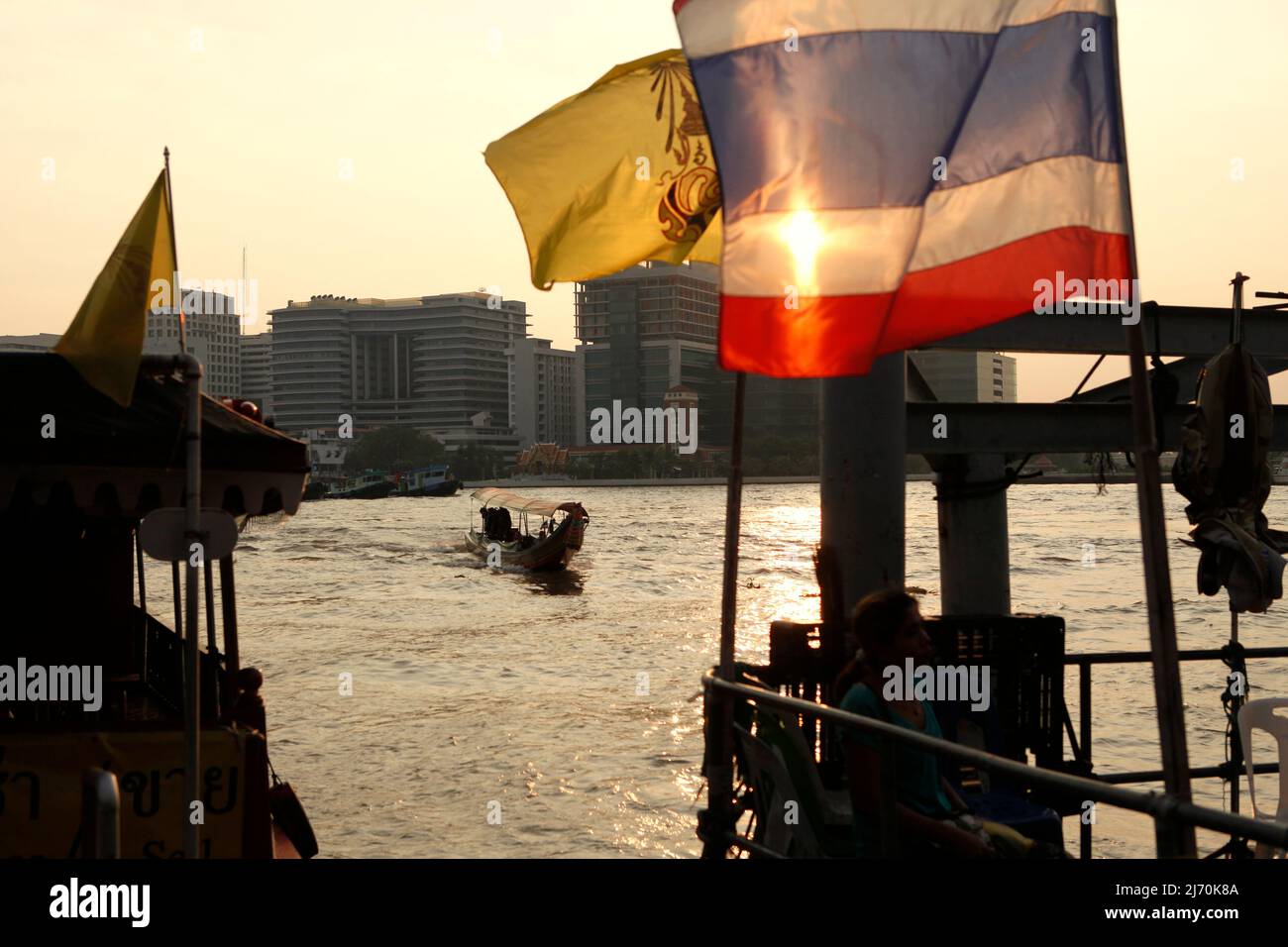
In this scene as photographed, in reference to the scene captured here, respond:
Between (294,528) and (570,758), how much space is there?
90230 mm

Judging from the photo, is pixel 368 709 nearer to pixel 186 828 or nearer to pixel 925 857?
pixel 186 828

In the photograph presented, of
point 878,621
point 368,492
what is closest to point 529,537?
point 878,621

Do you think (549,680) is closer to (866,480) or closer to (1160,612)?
(866,480)

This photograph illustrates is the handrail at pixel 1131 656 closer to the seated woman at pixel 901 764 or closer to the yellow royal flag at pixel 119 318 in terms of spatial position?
the seated woman at pixel 901 764

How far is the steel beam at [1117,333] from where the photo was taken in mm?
11961

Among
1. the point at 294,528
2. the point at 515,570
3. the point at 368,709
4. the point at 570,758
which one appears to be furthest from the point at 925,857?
the point at 294,528

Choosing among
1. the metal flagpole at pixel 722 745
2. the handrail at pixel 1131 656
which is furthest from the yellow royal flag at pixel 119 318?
the handrail at pixel 1131 656

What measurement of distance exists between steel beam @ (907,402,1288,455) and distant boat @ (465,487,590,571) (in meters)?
51.5

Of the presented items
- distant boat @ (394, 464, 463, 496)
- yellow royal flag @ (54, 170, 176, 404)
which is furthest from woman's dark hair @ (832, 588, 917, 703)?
distant boat @ (394, 464, 463, 496)

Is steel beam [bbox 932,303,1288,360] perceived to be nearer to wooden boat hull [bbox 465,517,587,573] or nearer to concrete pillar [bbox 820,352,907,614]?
concrete pillar [bbox 820,352,907,614]

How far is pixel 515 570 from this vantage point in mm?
68500

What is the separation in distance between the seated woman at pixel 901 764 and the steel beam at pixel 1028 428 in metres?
6.00

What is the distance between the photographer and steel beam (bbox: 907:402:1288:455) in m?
11.4
